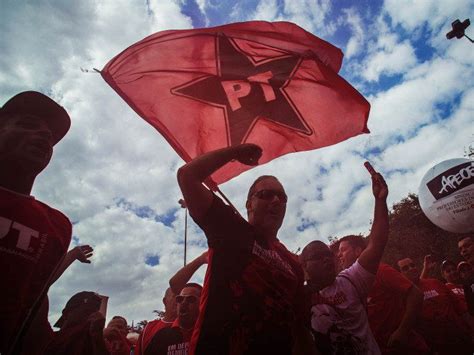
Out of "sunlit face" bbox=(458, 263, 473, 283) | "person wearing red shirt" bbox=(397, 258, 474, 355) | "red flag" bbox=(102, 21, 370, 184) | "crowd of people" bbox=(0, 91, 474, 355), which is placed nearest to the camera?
"crowd of people" bbox=(0, 91, 474, 355)

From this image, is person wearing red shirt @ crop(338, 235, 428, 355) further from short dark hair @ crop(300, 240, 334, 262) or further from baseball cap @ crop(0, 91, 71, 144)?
baseball cap @ crop(0, 91, 71, 144)

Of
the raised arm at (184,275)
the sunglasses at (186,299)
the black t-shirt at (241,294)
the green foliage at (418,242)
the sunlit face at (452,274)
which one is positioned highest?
the green foliage at (418,242)

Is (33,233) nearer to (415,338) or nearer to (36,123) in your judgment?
(36,123)

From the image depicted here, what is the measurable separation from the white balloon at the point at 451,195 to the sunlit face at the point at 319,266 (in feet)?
10.6

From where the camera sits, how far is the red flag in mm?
3656

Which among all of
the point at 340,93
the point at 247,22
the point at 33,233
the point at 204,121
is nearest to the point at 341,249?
the point at 340,93

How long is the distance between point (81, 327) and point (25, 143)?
2931mm

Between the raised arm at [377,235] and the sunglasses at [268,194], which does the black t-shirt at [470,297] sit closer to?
the raised arm at [377,235]

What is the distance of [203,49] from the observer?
3.76 metres

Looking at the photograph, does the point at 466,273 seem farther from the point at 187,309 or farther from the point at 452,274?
the point at 187,309

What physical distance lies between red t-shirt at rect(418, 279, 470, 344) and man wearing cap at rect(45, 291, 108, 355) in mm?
4822

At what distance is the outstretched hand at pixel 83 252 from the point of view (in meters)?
2.85

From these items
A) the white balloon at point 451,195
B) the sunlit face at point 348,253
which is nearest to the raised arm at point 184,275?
the sunlit face at point 348,253

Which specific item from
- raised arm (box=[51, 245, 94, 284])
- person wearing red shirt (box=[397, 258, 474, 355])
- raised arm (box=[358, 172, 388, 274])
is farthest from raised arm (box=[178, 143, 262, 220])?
person wearing red shirt (box=[397, 258, 474, 355])
